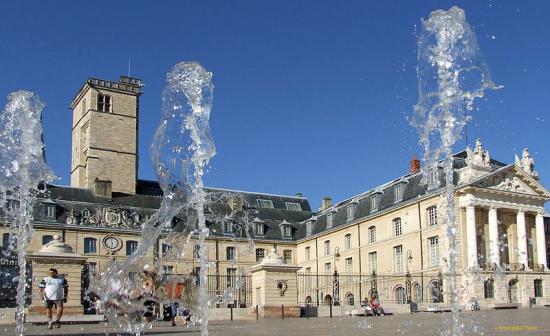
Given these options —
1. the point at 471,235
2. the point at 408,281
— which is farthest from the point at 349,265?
the point at 408,281

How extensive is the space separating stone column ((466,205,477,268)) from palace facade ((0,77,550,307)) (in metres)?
0.07

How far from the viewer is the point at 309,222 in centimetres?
6631

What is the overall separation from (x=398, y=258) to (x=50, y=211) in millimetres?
28081

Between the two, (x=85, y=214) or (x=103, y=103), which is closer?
(x=85, y=214)

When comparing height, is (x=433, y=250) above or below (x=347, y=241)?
below

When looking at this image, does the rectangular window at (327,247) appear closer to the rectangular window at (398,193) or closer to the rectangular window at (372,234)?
the rectangular window at (372,234)

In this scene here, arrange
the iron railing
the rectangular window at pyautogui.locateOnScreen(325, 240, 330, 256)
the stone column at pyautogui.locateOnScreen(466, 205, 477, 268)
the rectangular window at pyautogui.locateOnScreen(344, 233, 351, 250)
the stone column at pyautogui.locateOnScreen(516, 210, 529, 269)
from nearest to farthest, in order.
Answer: the iron railing → the stone column at pyautogui.locateOnScreen(466, 205, 477, 268) → the stone column at pyautogui.locateOnScreen(516, 210, 529, 269) → the rectangular window at pyautogui.locateOnScreen(344, 233, 351, 250) → the rectangular window at pyautogui.locateOnScreen(325, 240, 330, 256)

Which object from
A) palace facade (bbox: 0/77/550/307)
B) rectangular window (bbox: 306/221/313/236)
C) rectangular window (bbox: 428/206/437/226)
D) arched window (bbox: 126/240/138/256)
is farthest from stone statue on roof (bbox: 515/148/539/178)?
arched window (bbox: 126/240/138/256)

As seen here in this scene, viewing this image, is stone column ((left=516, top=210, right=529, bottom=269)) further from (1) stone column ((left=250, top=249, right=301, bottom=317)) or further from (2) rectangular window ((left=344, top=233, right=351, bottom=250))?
(1) stone column ((left=250, top=249, right=301, bottom=317))

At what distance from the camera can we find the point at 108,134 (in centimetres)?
6581

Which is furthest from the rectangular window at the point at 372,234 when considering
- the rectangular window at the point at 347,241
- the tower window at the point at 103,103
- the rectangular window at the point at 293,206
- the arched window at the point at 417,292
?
the tower window at the point at 103,103

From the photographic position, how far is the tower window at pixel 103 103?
6619 centimetres

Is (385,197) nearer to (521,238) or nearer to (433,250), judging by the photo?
(433,250)

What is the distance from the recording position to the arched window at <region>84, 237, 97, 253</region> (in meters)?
54.9
